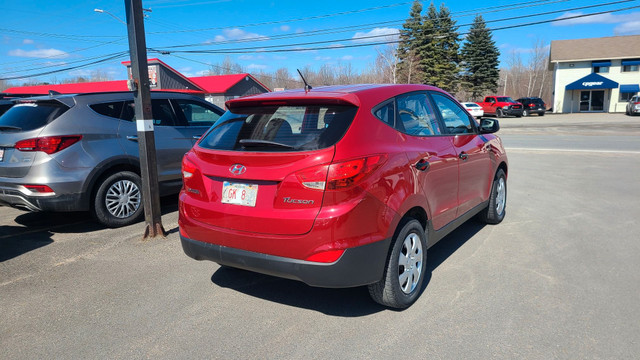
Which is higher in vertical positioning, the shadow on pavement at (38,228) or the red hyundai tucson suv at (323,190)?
the red hyundai tucson suv at (323,190)

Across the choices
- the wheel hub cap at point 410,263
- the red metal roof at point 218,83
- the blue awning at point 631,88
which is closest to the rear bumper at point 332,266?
the wheel hub cap at point 410,263

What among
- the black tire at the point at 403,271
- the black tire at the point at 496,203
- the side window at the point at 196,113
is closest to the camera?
the black tire at the point at 403,271

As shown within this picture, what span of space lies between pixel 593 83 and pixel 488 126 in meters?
44.8

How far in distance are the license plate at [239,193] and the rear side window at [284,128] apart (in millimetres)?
274

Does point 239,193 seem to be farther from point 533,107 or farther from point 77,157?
point 533,107

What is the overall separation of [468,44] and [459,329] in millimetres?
57736

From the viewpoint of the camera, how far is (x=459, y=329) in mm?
3121

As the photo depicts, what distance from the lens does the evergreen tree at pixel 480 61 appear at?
54438 millimetres

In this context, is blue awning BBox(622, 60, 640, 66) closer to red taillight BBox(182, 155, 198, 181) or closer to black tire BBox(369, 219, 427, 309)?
black tire BBox(369, 219, 427, 309)

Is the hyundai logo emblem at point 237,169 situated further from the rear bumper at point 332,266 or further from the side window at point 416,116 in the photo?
the side window at point 416,116

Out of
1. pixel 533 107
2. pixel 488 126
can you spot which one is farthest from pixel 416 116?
pixel 533 107

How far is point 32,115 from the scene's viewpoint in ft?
17.7

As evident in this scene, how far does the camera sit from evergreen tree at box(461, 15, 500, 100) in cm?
5444

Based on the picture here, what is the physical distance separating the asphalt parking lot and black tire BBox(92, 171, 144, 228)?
0.73 feet
